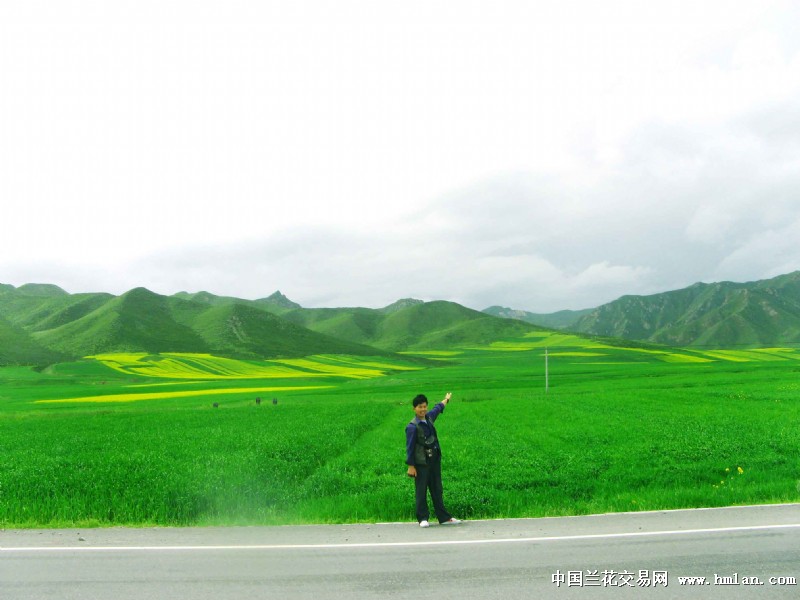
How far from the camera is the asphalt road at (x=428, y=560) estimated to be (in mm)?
7664

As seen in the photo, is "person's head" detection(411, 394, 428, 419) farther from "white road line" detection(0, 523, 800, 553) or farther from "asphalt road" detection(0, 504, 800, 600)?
"white road line" detection(0, 523, 800, 553)

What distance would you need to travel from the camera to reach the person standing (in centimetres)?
1141

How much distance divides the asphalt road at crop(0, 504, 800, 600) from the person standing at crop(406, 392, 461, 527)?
1.48ft

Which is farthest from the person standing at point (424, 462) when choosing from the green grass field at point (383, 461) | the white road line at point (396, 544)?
the green grass field at point (383, 461)

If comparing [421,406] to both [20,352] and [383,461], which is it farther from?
[20,352]

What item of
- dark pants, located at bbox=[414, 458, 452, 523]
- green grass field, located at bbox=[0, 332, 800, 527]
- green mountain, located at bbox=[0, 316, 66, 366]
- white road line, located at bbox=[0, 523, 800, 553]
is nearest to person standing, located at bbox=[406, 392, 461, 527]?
dark pants, located at bbox=[414, 458, 452, 523]

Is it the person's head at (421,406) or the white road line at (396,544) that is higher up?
the person's head at (421,406)

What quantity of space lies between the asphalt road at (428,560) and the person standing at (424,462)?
0.45m

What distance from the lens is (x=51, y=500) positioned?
47.8 feet

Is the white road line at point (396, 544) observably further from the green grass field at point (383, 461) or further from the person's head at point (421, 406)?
the green grass field at point (383, 461)

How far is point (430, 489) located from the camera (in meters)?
11.6

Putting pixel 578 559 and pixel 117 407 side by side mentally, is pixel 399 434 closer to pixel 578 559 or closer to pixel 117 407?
pixel 578 559

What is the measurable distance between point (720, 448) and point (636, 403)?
18961 millimetres

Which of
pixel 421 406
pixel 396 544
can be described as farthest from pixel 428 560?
pixel 421 406
